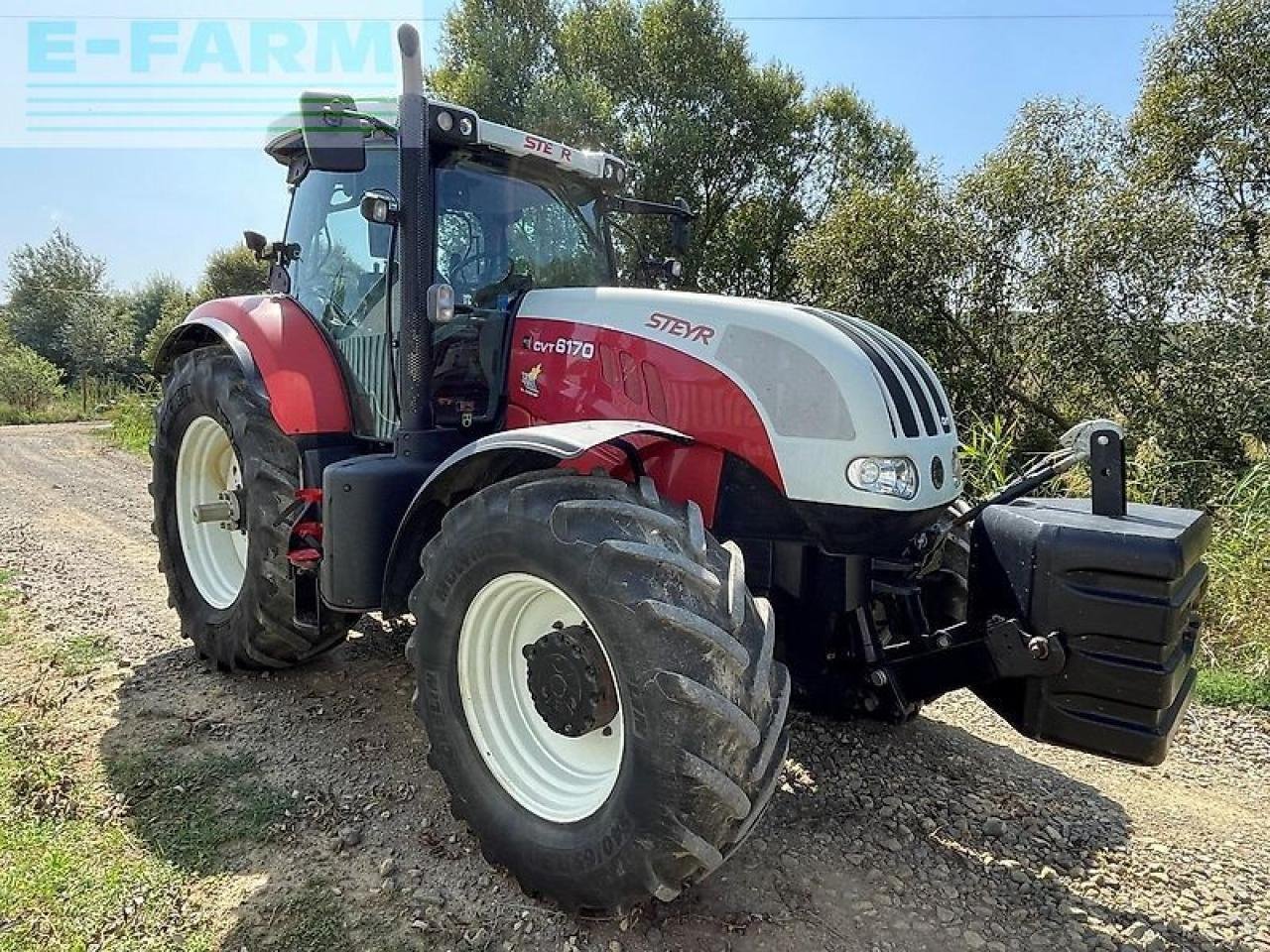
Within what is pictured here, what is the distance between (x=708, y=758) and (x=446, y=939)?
87cm

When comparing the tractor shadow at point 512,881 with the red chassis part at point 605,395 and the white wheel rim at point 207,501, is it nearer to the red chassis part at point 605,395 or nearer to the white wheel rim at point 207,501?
the white wheel rim at point 207,501

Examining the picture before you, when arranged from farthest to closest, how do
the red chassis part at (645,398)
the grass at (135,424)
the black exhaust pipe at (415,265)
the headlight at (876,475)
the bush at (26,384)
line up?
the bush at (26,384) → the grass at (135,424) → the black exhaust pipe at (415,265) → the red chassis part at (645,398) → the headlight at (876,475)

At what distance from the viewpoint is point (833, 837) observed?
2.60 m

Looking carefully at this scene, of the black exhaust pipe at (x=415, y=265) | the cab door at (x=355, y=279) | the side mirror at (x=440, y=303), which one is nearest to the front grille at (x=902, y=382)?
the side mirror at (x=440, y=303)

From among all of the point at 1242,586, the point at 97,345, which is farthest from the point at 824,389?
the point at 97,345

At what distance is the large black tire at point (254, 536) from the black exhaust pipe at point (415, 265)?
0.73m

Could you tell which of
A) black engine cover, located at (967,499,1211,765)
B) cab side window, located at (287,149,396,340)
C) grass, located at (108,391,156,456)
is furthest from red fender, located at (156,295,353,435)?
grass, located at (108,391,156,456)

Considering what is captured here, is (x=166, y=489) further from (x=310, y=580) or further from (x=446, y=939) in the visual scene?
(x=446, y=939)

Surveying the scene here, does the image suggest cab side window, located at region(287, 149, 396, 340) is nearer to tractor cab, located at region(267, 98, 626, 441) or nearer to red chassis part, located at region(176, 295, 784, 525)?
tractor cab, located at region(267, 98, 626, 441)

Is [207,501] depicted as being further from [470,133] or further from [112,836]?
[470,133]

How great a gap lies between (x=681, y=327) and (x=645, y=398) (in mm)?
243

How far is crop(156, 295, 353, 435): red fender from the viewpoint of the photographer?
338 cm

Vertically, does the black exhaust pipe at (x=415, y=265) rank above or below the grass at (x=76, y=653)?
above

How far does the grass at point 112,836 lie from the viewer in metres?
2.15
